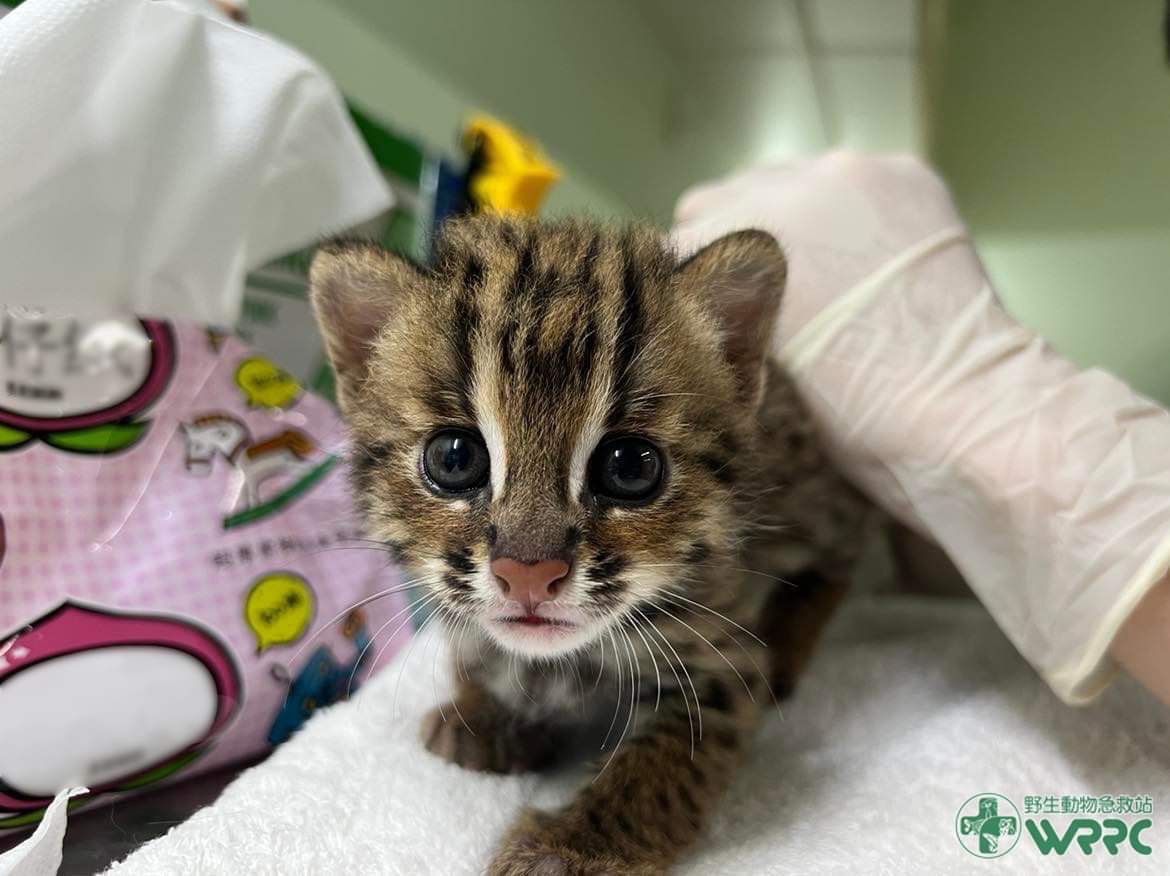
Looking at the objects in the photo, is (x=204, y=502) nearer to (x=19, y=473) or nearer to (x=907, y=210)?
(x=19, y=473)

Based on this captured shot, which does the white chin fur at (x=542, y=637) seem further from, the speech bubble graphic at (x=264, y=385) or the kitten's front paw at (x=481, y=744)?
the speech bubble graphic at (x=264, y=385)

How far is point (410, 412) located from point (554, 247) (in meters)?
0.23

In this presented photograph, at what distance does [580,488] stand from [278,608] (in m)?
0.47

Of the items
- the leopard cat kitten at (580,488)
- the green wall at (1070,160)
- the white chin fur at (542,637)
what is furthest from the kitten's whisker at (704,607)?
the green wall at (1070,160)

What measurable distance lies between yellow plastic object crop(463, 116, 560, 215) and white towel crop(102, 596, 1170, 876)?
875mm

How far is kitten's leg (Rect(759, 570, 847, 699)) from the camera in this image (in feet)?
3.86

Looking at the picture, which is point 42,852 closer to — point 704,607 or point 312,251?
point 704,607

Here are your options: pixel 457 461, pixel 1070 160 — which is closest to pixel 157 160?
pixel 457 461

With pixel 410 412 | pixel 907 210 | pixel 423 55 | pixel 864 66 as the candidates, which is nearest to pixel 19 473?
pixel 410 412

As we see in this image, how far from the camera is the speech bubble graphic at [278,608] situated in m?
1.00

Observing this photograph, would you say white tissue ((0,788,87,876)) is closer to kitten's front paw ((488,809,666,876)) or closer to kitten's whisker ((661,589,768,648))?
kitten's front paw ((488,809,666,876))

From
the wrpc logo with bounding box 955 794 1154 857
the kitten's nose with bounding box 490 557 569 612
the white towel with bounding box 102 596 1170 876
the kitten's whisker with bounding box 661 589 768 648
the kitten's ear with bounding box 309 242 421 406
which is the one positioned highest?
the kitten's ear with bounding box 309 242 421 406

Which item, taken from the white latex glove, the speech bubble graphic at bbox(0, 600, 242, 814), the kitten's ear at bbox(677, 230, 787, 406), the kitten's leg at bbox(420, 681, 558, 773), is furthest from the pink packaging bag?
the white latex glove

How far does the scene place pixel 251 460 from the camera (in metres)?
1.10
